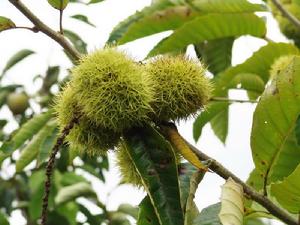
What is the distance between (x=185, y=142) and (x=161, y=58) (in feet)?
0.86

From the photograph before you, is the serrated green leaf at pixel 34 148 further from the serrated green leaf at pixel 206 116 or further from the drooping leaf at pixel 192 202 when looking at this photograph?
the drooping leaf at pixel 192 202

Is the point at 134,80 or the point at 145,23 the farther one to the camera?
the point at 145,23

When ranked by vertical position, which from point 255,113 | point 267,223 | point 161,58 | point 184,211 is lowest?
point 267,223

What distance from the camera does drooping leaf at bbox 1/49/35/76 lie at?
3363 millimetres

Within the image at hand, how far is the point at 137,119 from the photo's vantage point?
1406mm

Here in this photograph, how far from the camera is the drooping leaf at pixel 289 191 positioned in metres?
1.30

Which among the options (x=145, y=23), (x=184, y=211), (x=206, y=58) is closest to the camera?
(x=184, y=211)

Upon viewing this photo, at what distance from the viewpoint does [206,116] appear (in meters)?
2.40

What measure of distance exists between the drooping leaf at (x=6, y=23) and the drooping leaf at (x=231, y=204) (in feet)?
2.39

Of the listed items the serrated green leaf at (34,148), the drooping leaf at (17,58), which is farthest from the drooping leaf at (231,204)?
the drooping leaf at (17,58)

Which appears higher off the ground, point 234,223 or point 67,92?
point 67,92

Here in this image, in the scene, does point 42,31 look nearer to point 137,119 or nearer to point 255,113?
point 137,119

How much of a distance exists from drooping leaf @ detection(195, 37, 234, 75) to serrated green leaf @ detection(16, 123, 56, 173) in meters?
0.73

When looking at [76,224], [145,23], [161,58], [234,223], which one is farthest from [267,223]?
[234,223]
